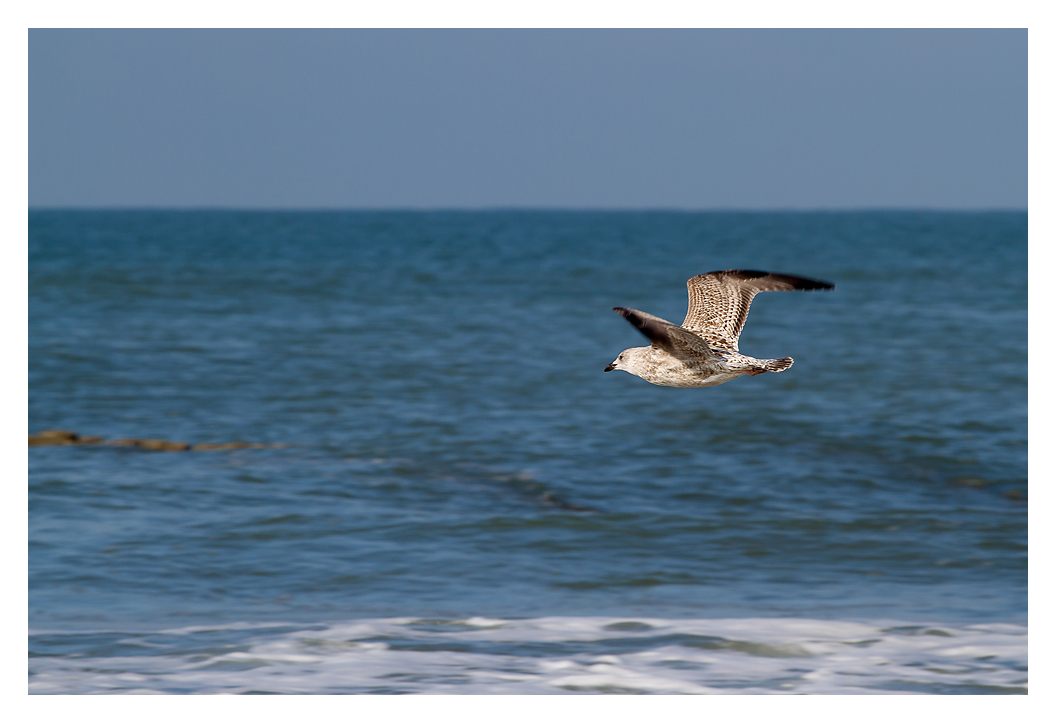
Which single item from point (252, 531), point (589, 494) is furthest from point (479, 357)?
point (252, 531)

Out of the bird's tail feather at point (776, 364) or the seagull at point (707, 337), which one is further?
the bird's tail feather at point (776, 364)

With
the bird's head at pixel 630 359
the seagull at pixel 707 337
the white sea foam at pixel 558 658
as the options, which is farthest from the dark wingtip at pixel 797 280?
the white sea foam at pixel 558 658

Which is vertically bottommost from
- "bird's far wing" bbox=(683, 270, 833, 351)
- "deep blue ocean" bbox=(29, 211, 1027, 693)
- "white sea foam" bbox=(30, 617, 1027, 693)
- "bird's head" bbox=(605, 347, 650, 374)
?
"white sea foam" bbox=(30, 617, 1027, 693)

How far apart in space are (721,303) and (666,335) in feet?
4.10

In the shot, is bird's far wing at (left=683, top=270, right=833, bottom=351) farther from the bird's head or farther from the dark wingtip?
the bird's head

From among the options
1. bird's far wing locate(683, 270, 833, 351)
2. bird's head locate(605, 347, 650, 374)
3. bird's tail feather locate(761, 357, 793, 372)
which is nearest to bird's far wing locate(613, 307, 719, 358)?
bird's tail feather locate(761, 357, 793, 372)

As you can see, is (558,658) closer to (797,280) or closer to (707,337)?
(707,337)

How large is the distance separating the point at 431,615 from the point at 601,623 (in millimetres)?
1489

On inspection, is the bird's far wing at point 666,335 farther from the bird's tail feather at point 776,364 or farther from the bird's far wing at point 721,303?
the bird's far wing at point 721,303

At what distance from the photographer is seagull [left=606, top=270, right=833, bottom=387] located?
3465 mm

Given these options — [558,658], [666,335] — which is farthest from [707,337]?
[558,658]

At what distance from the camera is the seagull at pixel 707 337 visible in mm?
3465

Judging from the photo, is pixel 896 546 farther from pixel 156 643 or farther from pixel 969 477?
pixel 156 643

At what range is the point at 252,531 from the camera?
12.7m
